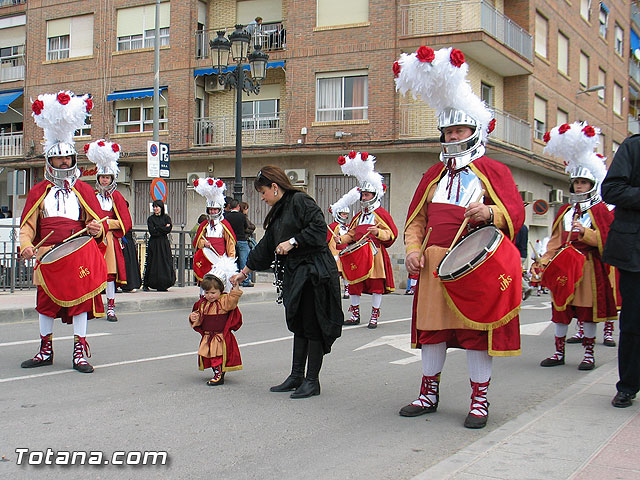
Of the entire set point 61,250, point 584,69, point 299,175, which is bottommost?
point 61,250

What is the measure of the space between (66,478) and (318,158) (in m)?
23.5

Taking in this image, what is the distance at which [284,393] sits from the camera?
6.37 m

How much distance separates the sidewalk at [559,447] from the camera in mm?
4004

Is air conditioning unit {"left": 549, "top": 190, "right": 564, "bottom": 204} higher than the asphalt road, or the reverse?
air conditioning unit {"left": 549, "top": 190, "right": 564, "bottom": 204}

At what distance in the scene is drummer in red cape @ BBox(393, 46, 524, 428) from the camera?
16.4 ft

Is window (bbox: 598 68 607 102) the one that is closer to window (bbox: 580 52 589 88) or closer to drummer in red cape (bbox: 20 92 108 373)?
window (bbox: 580 52 589 88)

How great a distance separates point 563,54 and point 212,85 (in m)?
16.5

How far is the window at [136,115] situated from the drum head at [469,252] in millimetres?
25870

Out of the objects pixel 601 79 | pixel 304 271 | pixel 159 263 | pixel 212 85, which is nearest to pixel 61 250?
pixel 304 271

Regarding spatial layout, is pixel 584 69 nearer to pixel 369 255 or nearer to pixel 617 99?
pixel 617 99

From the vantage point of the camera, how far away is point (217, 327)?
21.9ft

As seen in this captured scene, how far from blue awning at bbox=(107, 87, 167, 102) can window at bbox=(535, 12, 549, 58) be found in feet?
52.4

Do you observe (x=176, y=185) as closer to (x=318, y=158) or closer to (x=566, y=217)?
(x=318, y=158)

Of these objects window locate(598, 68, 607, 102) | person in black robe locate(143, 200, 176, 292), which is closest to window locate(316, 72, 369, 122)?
person in black robe locate(143, 200, 176, 292)
